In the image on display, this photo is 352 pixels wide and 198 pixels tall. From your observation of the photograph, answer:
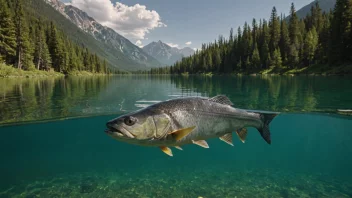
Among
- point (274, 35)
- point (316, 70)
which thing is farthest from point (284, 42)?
point (316, 70)

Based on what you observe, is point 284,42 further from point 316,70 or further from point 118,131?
point 118,131

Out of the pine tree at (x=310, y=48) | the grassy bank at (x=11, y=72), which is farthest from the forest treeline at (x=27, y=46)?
the pine tree at (x=310, y=48)

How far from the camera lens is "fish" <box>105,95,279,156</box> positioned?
11.8ft

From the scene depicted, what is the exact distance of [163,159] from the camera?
1504 cm

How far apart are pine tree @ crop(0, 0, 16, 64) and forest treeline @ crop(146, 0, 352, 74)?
283 feet

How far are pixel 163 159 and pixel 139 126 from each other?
12.0 m

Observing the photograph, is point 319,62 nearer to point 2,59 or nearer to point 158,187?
point 158,187

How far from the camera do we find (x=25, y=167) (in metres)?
12.9

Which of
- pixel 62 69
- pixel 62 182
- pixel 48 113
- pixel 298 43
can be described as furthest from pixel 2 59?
pixel 298 43

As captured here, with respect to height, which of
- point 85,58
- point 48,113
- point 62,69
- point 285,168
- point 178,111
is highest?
point 85,58

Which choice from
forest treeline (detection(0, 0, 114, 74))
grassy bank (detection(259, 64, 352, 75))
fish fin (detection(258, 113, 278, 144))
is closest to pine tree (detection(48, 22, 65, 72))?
forest treeline (detection(0, 0, 114, 74))

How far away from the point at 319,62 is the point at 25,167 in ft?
250

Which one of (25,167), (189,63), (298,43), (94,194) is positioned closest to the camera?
(94,194)

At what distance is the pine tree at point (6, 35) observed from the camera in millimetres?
57812
